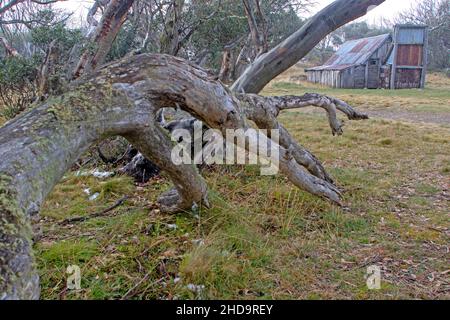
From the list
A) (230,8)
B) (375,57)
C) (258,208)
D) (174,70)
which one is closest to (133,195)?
(258,208)

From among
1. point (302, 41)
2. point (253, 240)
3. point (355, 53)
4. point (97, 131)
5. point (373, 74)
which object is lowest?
point (253, 240)

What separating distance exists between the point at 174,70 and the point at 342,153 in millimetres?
4102

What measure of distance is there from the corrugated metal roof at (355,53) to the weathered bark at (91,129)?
19624 mm

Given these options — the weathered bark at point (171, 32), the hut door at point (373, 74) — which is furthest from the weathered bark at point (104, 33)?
the hut door at point (373, 74)

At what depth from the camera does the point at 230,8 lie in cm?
910

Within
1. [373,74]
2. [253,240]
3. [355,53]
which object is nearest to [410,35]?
[373,74]

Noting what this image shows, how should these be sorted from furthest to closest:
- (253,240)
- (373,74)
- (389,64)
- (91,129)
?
(373,74)
(389,64)
(253,240)
(91,129)

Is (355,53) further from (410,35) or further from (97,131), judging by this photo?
(97,131)

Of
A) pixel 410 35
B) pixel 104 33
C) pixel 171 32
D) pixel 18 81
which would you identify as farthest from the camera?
pixel 410 35

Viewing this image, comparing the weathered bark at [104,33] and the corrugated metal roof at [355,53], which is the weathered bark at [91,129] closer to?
the weathered bark at [104,33]

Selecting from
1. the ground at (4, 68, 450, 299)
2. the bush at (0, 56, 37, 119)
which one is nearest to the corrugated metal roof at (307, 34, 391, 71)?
the ground at (4, 68, 450, 299)

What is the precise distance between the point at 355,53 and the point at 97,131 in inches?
883

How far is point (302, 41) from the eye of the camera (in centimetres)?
435

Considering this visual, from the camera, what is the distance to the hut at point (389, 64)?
20.0m
